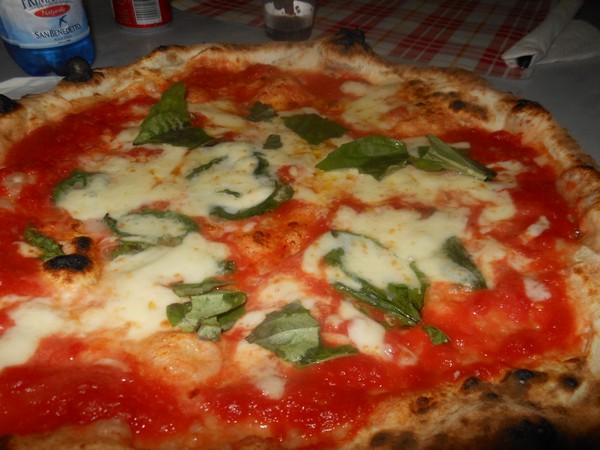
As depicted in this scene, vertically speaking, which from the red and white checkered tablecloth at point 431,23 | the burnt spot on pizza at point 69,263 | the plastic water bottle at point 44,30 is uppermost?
the plastic water bottle at point 44,30

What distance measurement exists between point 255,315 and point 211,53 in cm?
173

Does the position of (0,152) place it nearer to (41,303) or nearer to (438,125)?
(41,303)

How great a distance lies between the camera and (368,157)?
2.25 metres

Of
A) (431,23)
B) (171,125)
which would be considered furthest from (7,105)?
(431,23)

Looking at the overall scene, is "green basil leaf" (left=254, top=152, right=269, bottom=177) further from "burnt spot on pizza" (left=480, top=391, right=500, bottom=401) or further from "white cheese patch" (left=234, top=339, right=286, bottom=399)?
"burnt spot on pizza" (left=480, top=391, right=500, bottom=401)

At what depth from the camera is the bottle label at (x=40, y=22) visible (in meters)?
2.70

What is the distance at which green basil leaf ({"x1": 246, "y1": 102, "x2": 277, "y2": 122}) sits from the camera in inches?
101

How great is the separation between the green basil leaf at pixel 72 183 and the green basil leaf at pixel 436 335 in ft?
4.25

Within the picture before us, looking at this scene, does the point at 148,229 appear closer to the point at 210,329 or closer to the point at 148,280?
the point at 148,280

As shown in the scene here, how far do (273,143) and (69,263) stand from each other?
96 centimetres

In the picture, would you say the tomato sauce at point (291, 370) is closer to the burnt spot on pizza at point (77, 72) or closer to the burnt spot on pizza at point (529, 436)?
the burnt spot on pizza at point (529, 436)

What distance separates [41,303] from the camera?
170cm

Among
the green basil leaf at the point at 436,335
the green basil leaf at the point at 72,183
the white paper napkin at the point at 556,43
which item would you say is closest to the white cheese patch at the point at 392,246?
the green basil leaf at the point at 436,335

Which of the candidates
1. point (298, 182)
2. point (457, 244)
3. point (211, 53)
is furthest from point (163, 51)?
point (457, 244)
